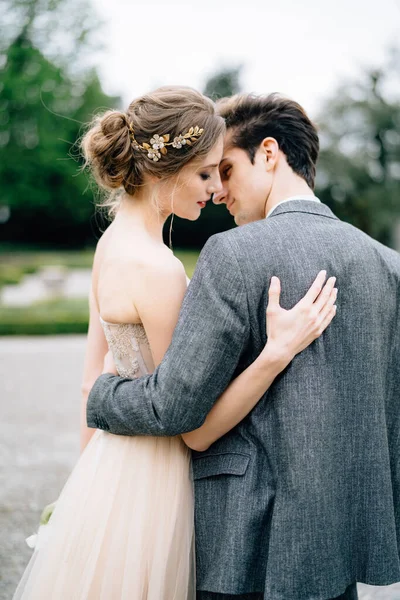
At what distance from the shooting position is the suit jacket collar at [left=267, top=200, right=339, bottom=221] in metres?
1.93

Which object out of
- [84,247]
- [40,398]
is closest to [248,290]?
[40,398]

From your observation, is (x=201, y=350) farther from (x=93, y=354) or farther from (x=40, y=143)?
(x=40, y=143)

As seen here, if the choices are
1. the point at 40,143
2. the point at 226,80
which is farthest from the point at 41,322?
the point at 226,80

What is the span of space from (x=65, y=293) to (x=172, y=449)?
15549 mm

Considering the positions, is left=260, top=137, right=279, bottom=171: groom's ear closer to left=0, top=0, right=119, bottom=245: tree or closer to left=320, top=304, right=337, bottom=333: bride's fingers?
left=320, top=304, right=337, bottom=333: bride's fingers

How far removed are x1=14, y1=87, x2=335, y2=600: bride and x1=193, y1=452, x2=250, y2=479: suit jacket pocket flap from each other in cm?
6

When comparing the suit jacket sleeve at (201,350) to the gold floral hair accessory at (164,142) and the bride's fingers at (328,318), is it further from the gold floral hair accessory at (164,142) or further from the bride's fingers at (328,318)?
the gold floral hair accessory at (164,142)

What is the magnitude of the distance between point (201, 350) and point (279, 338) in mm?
210

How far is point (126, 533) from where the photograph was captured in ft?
6.50

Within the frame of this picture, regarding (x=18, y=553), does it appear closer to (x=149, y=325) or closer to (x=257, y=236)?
(x=149, y=325)

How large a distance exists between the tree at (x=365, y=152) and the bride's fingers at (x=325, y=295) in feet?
94.0

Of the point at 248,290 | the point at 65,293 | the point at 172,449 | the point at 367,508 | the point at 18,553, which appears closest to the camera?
the point at 248,290

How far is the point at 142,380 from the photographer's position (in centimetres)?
182

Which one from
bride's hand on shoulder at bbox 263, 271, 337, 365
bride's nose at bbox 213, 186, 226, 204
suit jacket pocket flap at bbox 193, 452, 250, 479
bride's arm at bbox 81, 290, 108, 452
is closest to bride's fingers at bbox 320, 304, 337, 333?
bride's hand on shoulder at bbox 263, 271, 337, 365
